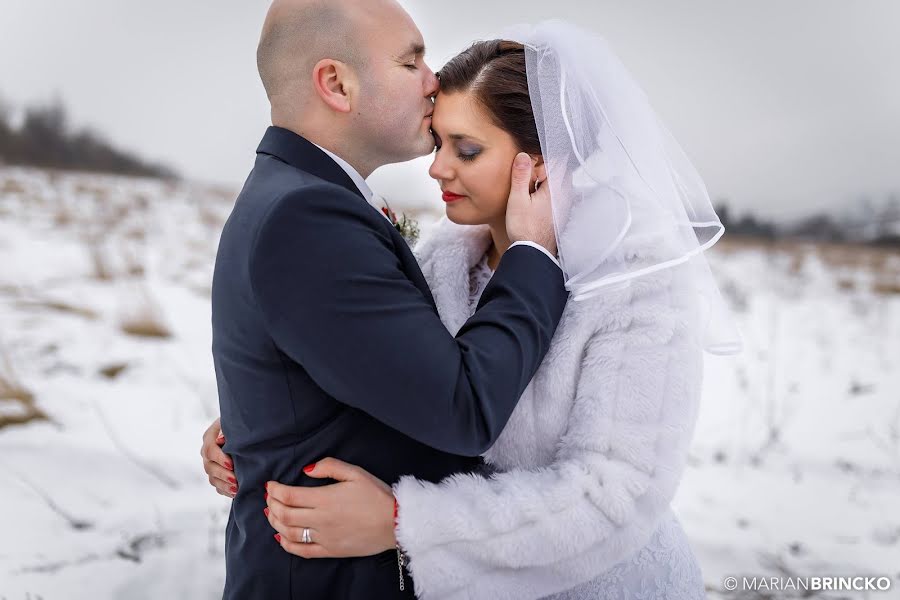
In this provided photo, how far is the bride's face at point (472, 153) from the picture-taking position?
1.86 meters

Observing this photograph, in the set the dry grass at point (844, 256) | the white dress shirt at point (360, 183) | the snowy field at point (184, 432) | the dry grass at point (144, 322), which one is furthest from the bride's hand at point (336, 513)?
the dry grass at point (844, 256)

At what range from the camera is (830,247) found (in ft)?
32.9

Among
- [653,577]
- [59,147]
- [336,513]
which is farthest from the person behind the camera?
[59,147]

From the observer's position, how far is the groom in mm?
1237

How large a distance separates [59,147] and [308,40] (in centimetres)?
1343

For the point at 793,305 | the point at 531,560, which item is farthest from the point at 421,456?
the point at 793,305

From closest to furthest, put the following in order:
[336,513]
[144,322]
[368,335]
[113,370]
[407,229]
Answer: [368,335] → [336,513] → [407,229] → [113,370] → [144,322]

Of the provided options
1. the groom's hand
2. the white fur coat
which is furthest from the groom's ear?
the white fur coat

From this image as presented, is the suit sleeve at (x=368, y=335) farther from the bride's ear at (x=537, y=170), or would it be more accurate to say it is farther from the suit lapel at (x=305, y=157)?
the bride's ear at (x=537, y=170)

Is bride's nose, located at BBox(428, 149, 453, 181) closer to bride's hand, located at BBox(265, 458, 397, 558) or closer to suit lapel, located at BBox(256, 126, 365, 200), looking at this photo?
suit lapel, located at BBox(256, 126, 365, 200)

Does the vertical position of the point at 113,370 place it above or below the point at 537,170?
below

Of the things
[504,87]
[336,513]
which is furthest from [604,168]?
[336,513]

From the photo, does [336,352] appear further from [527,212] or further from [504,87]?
[504,87]

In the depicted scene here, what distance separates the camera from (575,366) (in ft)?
5.21
